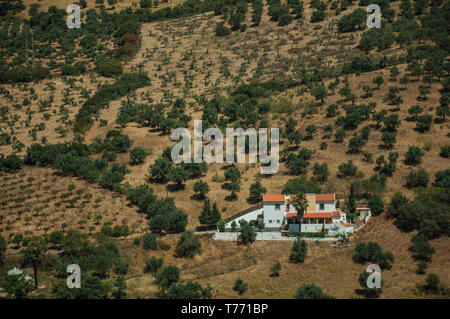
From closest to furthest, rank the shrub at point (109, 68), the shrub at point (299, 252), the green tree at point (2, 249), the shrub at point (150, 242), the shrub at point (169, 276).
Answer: the shrub at point (169, 276), the green tree at point (2, 249), the shrub at point (299, 252), the shrub at point (150, 242), the shrub at point (109, 68)

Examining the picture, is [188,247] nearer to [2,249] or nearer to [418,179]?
[2,249]

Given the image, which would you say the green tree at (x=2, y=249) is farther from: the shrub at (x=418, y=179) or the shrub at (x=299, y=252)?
the shrub at (x=418, y=179)

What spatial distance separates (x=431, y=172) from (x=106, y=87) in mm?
72512

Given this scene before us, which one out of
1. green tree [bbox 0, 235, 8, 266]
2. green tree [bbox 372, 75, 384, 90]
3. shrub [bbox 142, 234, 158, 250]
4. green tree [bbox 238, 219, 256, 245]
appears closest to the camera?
green tree [bbox 0, 235, 8, 266]

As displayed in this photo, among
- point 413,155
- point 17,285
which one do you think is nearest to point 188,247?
point 17,285

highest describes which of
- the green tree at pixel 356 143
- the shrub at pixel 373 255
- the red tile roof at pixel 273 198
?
the green tree at pixel 356 143

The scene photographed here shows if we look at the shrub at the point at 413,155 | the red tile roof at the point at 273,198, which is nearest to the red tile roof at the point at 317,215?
the red tile roof at the point at 273,198

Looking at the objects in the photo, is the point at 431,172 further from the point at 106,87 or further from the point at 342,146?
the point at 106,87

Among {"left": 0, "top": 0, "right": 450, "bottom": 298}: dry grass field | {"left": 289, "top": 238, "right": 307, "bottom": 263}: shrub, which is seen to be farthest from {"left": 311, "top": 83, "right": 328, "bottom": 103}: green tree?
{"left": 289, "top": 238, "right": 307, "bottom": 263}: shrub

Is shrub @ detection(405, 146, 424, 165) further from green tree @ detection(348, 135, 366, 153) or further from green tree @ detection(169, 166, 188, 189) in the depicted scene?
green tree @ detection(169, 166, 188, 189)

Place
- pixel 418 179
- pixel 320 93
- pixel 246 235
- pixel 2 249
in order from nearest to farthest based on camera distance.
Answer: pixel 2 249
pixel 246 235
pixel 418 179
pixel 320 93

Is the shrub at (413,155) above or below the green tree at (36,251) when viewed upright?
above

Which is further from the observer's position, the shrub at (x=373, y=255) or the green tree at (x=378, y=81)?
the green tree at (x=378, y=81)

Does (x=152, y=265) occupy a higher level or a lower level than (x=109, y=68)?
lower
